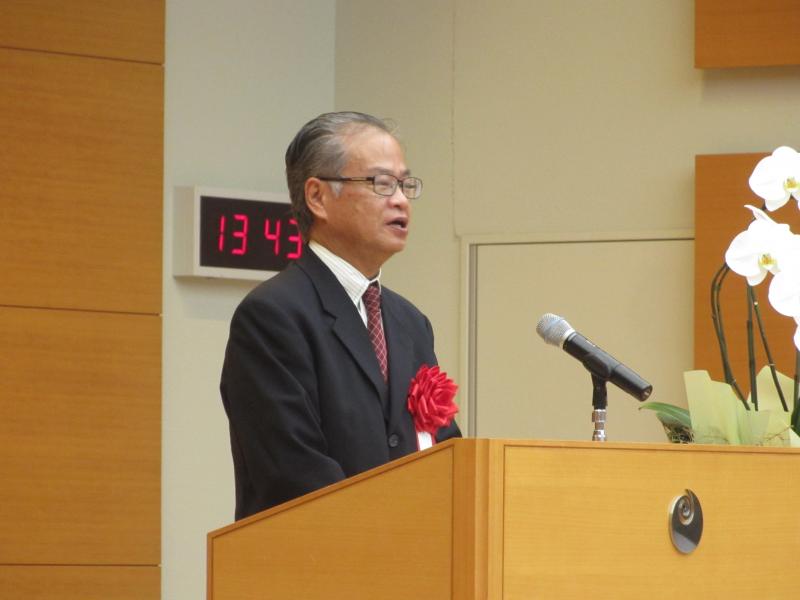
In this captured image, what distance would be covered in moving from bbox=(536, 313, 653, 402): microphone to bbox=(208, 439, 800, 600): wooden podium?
22cm

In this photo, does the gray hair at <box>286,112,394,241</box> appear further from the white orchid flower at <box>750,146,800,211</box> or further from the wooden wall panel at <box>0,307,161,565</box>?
the wooden wall panel at <box>0,307,161,565</box>

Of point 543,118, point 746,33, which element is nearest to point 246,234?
point 543,118

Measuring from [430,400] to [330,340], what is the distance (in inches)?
8.5

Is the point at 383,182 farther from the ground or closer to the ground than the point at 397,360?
farther from the ground

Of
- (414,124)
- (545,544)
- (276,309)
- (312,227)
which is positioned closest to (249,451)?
(276,309)

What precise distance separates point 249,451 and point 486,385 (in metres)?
2.56

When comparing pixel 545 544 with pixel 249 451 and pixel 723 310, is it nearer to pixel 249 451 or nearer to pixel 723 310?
pixel 249 451

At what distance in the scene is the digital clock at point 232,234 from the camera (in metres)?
4.49

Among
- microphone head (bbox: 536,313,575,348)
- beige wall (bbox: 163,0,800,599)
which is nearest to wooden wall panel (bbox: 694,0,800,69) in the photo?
beige wall (bbox: 163,0,800,599)

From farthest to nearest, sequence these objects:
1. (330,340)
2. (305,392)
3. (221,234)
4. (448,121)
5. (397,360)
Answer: (448,121)
(221,234)
(397,360)
(330,340)
(305,392)

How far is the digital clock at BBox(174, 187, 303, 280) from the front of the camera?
449 cm

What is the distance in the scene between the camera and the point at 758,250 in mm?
1995

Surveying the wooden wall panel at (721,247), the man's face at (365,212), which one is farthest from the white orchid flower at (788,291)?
the wooden wall panel at (721,247)

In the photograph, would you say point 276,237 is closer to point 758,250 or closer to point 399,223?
point 399,223
